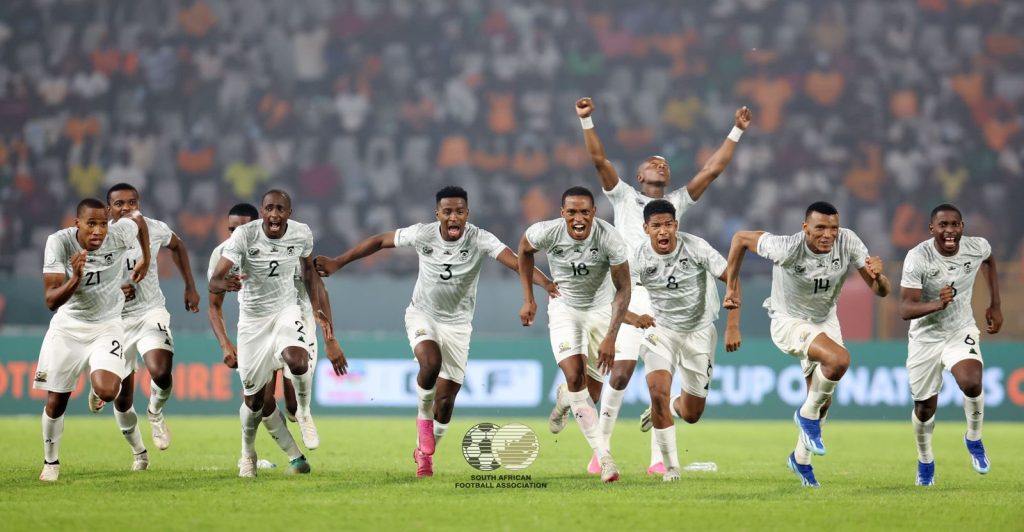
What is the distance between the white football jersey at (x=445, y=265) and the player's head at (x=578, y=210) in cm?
78

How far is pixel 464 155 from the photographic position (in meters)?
24.3

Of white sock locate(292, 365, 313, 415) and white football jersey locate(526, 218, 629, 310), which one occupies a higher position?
white football jersey locate(526, 218, 629, 310)

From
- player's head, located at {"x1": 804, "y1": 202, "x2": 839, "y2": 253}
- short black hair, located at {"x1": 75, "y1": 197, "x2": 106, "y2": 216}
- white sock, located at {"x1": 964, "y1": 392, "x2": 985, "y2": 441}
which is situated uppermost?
short black hair, located at {"x1": 75, "y1": 197, "x2": 106, "y2": 216}

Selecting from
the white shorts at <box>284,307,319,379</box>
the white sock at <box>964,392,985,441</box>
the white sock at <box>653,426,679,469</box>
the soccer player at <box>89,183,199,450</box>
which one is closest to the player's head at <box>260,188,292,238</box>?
the white shorts at <box>284,307,319,379</box>

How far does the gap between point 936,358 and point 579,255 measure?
127 inches

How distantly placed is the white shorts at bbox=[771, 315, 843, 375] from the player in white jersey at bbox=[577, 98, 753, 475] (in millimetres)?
830

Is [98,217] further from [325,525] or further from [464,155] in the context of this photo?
[464,155]

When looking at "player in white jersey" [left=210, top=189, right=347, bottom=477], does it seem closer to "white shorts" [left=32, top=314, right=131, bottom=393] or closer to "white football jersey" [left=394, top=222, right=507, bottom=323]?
"white football jersey" [left=394, top=222, right=507, bottom=323]

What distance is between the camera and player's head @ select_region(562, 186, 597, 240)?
10312 mm

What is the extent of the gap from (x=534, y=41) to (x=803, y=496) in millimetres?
17717

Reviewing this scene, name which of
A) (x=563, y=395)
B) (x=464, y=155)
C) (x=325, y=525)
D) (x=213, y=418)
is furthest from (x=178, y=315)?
(x=325, y=525)

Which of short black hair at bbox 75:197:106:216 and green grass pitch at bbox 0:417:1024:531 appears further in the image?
short black hair at bbox 75:197:106:216

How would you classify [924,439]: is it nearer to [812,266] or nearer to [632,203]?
[812,266]

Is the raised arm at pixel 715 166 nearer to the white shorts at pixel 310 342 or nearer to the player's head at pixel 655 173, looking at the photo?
the player's head at pixel 655 173
